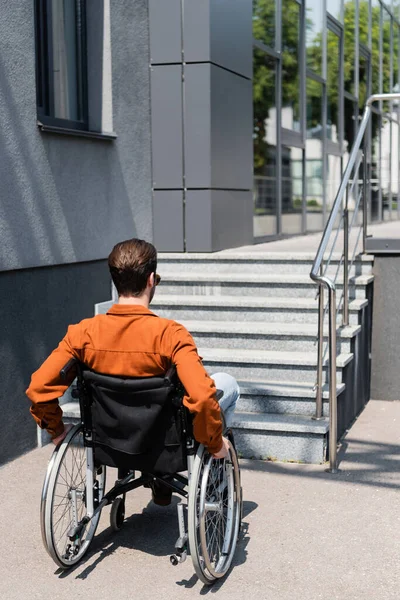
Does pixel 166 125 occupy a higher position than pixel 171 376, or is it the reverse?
pixel 166 125

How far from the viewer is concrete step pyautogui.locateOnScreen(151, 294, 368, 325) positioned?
6449mm

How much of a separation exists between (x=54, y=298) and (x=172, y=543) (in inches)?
94.0

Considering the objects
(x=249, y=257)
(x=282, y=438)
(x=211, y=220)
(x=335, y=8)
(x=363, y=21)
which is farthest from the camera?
(x=363, y=21)

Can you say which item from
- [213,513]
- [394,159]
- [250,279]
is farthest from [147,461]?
[394,159]

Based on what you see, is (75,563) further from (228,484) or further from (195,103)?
(195,103)

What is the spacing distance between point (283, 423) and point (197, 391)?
207 cm

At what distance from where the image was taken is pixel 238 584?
3646 mm

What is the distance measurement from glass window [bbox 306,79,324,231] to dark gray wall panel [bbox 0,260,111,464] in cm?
586

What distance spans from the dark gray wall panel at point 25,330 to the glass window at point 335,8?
7461 millimetres

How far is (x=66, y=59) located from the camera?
6.69m

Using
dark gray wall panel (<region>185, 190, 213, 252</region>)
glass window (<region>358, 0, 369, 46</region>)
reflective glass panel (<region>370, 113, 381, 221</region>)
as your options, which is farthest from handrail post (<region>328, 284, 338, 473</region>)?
reflective glass panel (<region>370, 113, 381, 221</region>)

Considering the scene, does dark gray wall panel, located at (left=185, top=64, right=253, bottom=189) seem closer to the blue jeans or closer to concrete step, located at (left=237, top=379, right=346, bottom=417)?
concrete step, located at (left=237, top=379, right=346, bottom=417)

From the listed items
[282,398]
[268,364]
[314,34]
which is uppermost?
[314,34]

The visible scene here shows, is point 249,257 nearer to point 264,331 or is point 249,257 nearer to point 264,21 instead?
point 264,331
